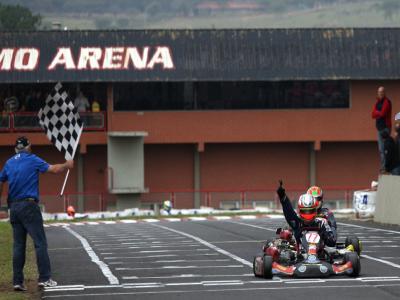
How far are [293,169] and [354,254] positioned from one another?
1330 inches

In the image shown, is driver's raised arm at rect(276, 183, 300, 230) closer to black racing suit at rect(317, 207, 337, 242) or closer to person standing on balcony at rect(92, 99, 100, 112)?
black racing suit at rect(317, 207, 337, 242)

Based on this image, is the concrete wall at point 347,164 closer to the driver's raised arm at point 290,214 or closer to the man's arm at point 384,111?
the man's arm at point 384,111

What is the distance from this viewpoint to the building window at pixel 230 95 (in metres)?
46.8

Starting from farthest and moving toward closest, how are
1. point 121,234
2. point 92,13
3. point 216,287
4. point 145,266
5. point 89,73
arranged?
point 92,13 < point 89,73 < point 121,234 < point 145,266 < point 216,287

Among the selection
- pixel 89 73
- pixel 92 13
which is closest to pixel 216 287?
pixel 89 73

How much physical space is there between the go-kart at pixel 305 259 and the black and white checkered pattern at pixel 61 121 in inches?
161

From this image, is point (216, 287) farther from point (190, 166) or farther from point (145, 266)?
point (190, 166)

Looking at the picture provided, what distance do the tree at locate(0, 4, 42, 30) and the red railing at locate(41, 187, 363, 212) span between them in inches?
2195

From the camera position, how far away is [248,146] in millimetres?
48312

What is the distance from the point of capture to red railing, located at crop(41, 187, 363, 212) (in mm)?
45625

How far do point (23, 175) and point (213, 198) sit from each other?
32394 millimetres

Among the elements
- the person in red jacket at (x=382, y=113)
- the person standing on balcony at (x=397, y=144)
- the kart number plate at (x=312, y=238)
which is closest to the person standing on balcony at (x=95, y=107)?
the person in red jacket at (x=382, y=113)

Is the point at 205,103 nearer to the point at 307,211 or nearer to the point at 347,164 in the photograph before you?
the point at 347,164

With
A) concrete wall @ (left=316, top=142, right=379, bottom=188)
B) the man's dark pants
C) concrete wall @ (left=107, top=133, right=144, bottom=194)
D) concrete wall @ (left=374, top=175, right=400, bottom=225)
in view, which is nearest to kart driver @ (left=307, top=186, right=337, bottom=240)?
the man's dark pants
